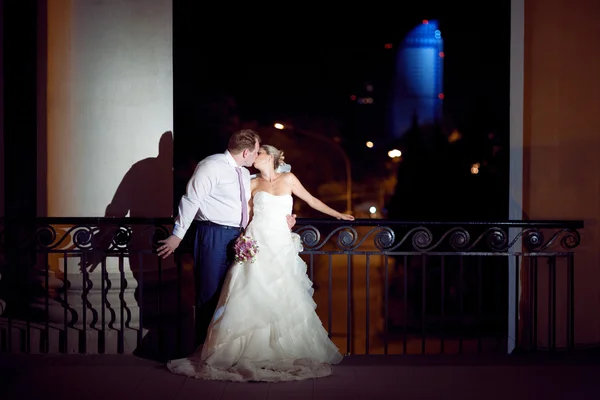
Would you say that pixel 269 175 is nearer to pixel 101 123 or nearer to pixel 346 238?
pixel 346 238

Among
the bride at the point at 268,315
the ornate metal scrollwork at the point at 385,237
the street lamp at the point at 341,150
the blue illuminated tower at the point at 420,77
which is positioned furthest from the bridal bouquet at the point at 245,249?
the blue illuminated tower at the point at 420,77

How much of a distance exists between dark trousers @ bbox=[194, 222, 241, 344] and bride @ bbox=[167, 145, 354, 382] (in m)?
0.14

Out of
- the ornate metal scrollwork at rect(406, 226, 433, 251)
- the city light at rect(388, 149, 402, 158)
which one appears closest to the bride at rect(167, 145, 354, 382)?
the ornate metal scrollwork at rect(406, 226, 433, 251)

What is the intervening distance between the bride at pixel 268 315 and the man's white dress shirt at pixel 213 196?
19 cm

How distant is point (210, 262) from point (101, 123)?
212 centimetres

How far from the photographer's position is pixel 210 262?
5.68m

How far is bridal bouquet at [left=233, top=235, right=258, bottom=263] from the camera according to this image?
553 centimetres

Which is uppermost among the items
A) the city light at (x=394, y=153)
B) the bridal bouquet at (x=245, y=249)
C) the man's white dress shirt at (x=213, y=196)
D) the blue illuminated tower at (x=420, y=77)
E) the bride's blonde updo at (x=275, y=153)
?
the blue illuminated tower at (x=420, y=77)

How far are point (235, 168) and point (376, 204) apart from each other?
93.4 ft

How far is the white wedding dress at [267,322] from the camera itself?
545cm

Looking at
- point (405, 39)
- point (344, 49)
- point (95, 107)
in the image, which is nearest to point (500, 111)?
point (405, 39)

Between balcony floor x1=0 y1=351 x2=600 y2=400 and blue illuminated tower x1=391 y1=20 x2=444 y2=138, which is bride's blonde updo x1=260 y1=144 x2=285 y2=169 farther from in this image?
blue illuminated tower x1=391 y1=20 x2=444 y2=138

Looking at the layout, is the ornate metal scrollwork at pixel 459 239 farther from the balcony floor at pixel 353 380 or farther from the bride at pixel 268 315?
the bride at pixel 268 315

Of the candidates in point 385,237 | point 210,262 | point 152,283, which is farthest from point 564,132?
point 152,283
